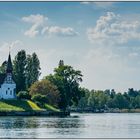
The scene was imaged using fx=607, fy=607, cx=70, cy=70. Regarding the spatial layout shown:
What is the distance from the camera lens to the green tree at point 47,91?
465 feet

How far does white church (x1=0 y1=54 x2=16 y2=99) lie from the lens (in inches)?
5610

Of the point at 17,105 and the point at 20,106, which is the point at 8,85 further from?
the point at 20,106

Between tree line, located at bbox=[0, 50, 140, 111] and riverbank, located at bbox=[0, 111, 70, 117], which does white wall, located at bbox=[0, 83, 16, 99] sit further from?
riverbank, located at bbox=[0, 111, 70, 117]

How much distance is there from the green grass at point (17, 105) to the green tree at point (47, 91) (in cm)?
790

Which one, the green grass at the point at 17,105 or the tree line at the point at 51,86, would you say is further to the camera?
the tree line at the point at 51,86

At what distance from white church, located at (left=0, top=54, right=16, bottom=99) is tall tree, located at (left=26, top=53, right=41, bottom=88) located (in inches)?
898

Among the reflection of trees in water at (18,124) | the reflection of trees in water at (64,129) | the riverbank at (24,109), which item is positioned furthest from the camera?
the riverbank at (24,109)

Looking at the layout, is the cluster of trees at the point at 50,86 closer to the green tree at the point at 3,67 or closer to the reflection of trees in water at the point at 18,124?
the green tree at the point at 3,67

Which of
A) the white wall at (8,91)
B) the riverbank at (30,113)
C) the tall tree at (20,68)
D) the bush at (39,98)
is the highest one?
the tall tree at (20,68)

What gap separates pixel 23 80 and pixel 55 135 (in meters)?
96.5

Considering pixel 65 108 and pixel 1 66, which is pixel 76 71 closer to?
pixel 65 108

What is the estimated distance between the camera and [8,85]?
144 metres

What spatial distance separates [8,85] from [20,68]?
1527cm

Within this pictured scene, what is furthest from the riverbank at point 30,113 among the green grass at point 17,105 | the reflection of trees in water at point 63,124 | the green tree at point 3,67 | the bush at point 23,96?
the green tree at point 3,67
